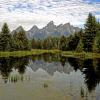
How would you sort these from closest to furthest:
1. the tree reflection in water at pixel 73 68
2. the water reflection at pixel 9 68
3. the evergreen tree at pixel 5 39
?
the tree reflection in water at pixel 73 68 → the water reflection at pixel 9 68 → the evergreen tree at pixel 5 39

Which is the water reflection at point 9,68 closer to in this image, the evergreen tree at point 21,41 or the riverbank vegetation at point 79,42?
the riverbank vegetation at point 79,42

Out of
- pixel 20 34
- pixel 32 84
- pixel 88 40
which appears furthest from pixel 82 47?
pixel 32 84

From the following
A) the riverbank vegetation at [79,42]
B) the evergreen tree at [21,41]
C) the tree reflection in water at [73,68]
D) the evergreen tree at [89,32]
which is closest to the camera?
the tree reflection in water at [73,68]

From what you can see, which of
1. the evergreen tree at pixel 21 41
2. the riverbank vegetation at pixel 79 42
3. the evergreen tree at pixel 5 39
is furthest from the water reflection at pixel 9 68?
the evergreen tree at pixel 21 41

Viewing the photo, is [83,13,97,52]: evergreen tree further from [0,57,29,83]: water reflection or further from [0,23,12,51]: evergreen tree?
[0,57,29,83]: water reflection

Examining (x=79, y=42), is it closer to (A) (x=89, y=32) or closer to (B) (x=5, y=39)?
(A) (x=89, y=32)

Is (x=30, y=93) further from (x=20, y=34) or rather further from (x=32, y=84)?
(x=20, y=34)

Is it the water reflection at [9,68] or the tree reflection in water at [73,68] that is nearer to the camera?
the tree reflection in water at [73,68]

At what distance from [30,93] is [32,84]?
20.2 ft

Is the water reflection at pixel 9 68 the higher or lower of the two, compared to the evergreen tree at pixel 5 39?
lower

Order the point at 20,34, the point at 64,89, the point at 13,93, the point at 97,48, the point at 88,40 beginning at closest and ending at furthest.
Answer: the point at 13,93 < the point at 64,89 < the point at 97,48 < the point at 88,40 < the point at 20,34

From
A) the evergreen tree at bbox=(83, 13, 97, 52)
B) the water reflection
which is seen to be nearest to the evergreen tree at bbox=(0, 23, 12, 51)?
the evergreen tree at bbox=(83, 13, 97, 52)

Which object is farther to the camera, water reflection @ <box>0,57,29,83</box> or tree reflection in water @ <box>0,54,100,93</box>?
water reflection @ <box>0,57,29,83</box>

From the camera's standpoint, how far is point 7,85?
34.5 meters
